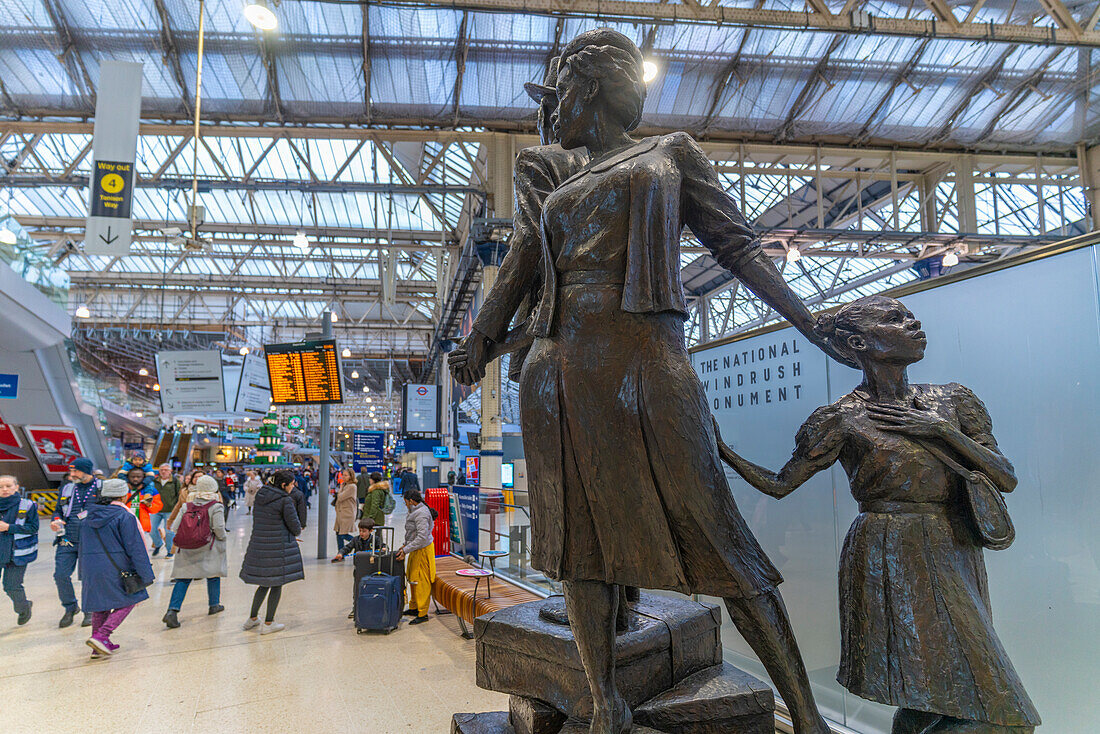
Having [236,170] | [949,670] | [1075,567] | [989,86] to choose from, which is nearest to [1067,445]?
[1075,567]

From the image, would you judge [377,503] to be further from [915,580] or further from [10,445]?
[10,445]

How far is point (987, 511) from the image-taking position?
A: 142 centimetres

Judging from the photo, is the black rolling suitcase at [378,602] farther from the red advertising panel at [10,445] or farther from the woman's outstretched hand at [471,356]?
the red advertising panel at [10,445]

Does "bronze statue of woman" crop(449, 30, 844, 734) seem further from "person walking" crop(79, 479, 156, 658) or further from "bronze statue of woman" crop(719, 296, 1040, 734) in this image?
"person walking" crop(79, 479, 156, 658)

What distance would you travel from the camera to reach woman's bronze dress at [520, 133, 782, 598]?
1.45 metres

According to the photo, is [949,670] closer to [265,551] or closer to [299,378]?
[265,551]

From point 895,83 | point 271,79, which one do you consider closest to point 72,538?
point 271,79

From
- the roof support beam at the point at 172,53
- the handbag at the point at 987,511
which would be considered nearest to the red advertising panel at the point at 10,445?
the roof support beam at the point at 172,53

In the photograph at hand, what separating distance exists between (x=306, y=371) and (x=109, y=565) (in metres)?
5.30

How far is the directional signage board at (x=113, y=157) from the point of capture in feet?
27.9

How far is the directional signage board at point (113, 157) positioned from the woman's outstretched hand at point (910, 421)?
9.65 meters

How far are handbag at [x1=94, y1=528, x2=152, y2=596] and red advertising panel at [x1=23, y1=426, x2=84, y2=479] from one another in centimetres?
1260

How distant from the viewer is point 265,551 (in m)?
5.90

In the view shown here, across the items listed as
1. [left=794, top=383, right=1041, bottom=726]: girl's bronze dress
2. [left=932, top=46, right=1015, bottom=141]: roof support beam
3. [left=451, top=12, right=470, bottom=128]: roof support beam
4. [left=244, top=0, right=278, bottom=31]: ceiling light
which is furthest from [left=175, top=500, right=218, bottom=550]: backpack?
[left=932, top=46, right=1015, bottom=141]: roof support beam
